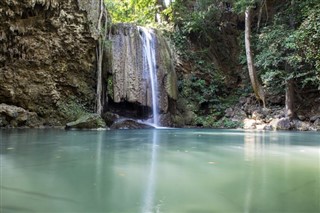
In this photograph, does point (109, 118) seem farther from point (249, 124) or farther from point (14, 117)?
point (249, 124)

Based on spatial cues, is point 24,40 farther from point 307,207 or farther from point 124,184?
point 307,207

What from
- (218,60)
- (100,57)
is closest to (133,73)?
(100,57)

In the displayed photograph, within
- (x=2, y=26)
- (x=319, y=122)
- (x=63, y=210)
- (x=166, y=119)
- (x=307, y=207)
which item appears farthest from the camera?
(x=166, y=119)

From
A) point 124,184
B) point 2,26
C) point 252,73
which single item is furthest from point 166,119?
point 124,184

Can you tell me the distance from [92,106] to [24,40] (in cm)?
334

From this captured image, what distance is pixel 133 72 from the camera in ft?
42.5

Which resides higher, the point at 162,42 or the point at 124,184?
the point at 162,42

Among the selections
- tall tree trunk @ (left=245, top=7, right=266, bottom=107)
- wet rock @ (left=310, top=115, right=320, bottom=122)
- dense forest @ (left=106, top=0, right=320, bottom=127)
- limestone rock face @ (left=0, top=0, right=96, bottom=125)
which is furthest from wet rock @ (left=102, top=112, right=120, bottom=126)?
wet rock @ (left=310, top=115, right=320, bottom=122)

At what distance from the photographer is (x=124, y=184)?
2.30 meters

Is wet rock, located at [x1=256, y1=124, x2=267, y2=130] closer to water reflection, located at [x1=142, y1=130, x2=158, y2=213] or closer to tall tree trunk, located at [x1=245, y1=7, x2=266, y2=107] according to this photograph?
tall tree trunk, located at [x1=245, y1=7, x2=266, y2=107]

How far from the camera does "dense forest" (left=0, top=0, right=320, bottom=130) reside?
10875 millimetres

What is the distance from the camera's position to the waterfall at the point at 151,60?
13195 mm

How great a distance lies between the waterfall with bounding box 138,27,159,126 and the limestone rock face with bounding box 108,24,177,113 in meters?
0.15

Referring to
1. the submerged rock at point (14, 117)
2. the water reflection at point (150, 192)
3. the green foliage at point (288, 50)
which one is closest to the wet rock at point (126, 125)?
the submerged rock at point (14, 117)
